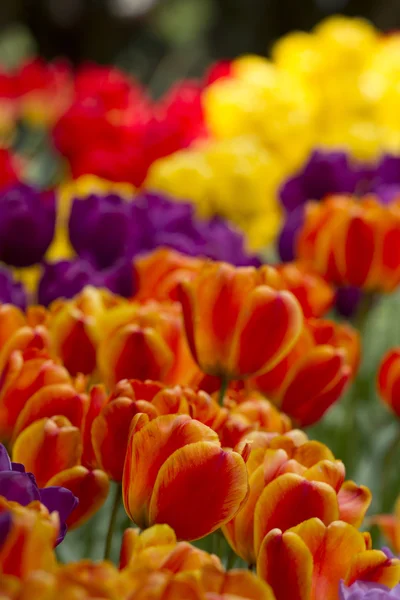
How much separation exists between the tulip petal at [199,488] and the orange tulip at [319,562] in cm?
2

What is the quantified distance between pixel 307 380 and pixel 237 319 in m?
0.06

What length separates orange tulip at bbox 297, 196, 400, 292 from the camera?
0.69 m

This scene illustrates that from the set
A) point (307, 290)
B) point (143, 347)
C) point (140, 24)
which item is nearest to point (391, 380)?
point (307, 290)

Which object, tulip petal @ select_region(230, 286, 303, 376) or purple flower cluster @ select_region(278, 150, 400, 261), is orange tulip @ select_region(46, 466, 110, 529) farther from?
purple flower cluster @ select_region(278, 150, 400, 261)

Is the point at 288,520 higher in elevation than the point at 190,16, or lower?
higher

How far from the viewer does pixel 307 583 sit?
320 millimetres

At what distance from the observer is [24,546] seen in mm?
253

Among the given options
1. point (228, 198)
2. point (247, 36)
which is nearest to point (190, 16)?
point (247, 36)

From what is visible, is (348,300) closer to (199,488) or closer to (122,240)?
(122,240)

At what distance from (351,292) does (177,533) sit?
1.67ft

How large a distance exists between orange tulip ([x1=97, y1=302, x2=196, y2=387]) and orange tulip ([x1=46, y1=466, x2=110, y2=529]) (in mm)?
90

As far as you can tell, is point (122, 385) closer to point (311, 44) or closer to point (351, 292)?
point (351, 292)

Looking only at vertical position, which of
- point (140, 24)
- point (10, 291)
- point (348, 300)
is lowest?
point (140, 24)

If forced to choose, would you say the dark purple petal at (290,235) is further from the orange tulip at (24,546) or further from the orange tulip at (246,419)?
the orange tulip at (24,546)
